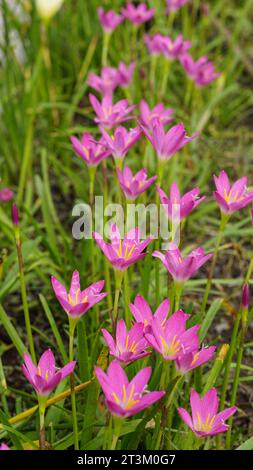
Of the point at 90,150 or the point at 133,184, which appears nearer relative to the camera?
the point at 133,184

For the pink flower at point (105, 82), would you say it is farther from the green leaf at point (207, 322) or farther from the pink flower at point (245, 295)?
the pink flower at point (245, 295)

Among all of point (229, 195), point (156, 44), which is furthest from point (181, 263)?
point (156, 44)

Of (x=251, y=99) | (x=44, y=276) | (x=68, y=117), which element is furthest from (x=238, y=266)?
(x=251, y=99)

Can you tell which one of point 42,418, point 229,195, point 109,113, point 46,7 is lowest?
point 42,418

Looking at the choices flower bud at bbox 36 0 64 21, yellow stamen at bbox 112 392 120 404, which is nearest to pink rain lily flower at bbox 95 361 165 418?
yellow stamen at bbox 112 392 120 404

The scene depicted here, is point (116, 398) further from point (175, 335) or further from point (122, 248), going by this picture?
point (122, 248)

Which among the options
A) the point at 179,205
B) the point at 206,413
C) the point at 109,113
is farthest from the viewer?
the point at 109,113

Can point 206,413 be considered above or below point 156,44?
below

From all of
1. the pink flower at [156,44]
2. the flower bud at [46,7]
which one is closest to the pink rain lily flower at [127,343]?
the pink flower at [156,44]
